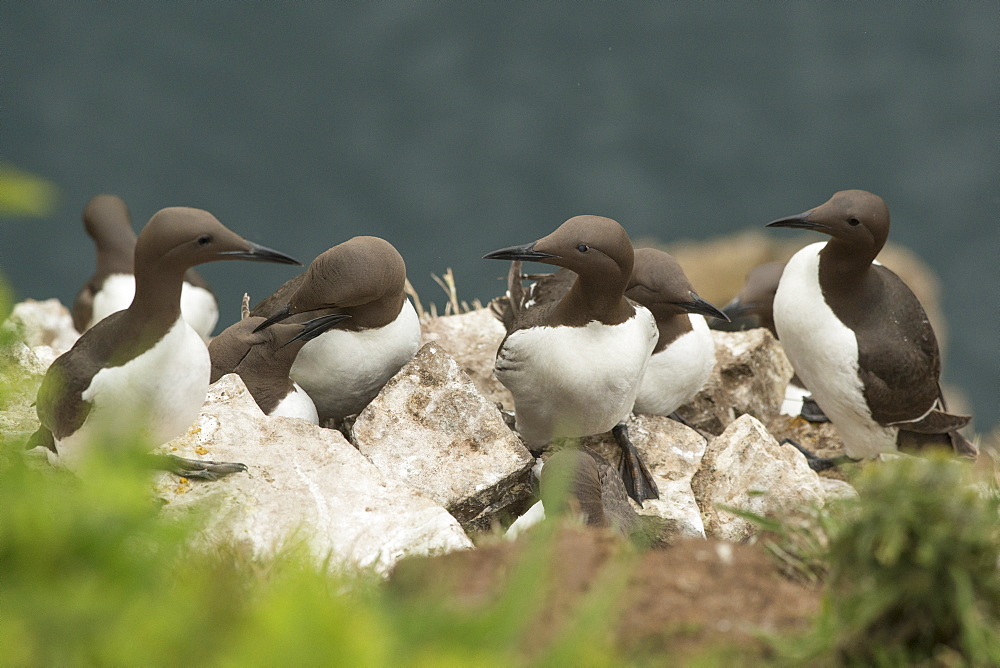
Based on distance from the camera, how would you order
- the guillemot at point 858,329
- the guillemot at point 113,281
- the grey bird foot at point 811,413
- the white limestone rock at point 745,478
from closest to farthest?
1. the white limestone rock at point 745,478
2. the guillemot at point 858,329
3. the grey bird foot at point 811,413
4. the guillemot at point 113,281

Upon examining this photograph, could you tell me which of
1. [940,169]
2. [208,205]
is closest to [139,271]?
[208,205]

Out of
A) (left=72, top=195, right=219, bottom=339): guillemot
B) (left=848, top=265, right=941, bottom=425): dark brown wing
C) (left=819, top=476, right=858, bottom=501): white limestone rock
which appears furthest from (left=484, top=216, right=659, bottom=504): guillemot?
(left=72, top=195, right=219, bottom=339): guillemot

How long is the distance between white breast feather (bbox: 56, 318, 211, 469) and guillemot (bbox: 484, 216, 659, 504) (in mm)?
1568

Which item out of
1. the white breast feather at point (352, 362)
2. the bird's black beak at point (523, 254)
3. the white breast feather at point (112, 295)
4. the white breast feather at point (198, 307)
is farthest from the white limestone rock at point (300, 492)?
the white breast feather at point (112, 295)

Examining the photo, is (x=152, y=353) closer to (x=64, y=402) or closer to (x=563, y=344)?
(x=64, y=402)

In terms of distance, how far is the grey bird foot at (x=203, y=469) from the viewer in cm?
443

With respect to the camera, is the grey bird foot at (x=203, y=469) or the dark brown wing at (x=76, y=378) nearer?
the dark brown wing at (x=76, y=378)

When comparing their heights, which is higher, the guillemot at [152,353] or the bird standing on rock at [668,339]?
the guillemot at [152,353]

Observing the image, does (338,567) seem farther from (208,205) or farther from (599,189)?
(599,189)

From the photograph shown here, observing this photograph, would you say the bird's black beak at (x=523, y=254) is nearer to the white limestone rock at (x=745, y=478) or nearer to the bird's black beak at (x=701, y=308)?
the bird's black beak at (x=701, y=308)

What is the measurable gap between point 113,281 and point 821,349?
6.04 meters

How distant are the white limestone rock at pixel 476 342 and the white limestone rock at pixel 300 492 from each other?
1847 millimetres

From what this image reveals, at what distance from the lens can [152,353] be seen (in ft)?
13.4

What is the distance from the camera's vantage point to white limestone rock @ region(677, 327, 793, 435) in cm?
672
